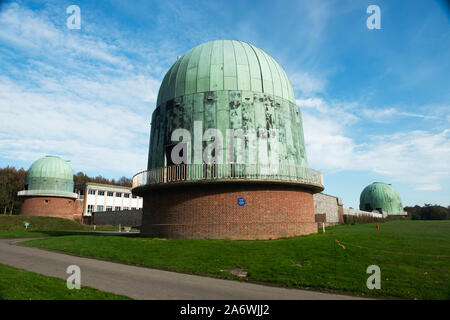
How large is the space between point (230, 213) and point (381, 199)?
6278cm

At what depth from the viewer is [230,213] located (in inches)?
675

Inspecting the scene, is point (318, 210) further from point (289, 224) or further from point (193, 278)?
point (193, 278)

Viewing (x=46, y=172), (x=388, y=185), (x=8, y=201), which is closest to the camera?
(x=46, y=172)

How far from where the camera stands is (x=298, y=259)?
38.0 feet

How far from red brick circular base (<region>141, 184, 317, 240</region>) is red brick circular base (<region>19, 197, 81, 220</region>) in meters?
38.6

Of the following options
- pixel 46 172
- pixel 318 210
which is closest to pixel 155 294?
pixel 318 210

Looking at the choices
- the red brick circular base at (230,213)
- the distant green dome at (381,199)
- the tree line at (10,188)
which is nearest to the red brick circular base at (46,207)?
the tree line at (10,188)

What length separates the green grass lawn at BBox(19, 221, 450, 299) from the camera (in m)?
8.37

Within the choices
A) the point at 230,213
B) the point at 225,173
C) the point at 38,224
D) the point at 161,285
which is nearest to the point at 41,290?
the point at 161,285

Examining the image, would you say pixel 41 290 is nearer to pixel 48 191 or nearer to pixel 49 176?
pixel 48 191

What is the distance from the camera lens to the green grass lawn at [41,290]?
6.77 meters

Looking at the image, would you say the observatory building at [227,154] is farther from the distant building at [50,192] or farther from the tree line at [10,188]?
the tree line at [10,188]

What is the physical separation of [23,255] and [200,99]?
13.1 m

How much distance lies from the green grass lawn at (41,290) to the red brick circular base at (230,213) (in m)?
9.34
